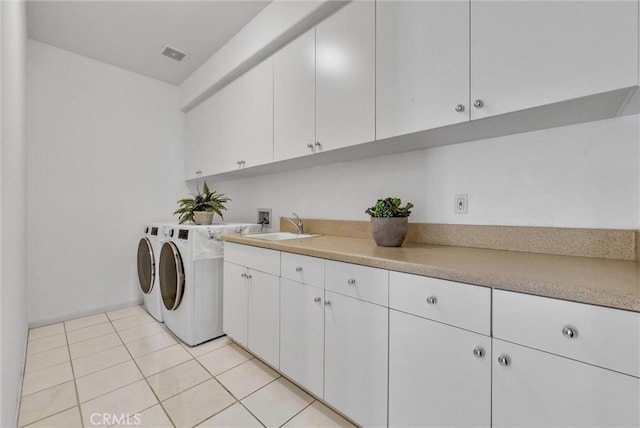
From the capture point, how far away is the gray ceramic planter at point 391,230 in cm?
138

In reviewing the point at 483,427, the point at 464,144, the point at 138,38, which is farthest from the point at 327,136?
the point at 138,38

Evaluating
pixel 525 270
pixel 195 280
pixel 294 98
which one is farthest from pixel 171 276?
pixel 525 270

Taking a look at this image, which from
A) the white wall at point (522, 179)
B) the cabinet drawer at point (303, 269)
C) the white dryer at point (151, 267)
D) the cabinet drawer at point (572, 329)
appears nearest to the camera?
the cabinet drawer at point (572, 329)

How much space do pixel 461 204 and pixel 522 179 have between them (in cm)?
28

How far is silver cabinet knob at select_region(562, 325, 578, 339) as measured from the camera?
2.23ft

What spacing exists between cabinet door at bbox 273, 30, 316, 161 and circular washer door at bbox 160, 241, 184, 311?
1134 millimetres

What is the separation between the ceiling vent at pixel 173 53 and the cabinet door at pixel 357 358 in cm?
265

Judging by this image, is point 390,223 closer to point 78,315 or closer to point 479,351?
point 479,351

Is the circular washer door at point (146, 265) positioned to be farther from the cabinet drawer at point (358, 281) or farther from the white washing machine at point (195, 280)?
the cabinet drawer at point (358, 281)

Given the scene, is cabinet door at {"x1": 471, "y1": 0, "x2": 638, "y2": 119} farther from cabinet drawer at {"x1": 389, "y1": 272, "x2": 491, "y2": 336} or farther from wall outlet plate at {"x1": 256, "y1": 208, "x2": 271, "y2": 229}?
wall outlet plate at {"x1": 256, "y1": 208, "x2": 271, "y2": 229}

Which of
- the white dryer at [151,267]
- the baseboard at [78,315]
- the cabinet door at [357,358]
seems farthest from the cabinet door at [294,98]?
the baseboard at [78,315]

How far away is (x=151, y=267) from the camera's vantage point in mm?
2494

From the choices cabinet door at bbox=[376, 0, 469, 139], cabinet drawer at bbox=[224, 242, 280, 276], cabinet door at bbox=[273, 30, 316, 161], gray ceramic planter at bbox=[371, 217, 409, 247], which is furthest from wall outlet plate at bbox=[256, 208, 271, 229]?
cabinet door at bbox=[376, 0, 469, 139]

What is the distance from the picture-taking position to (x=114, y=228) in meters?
2.80
